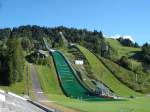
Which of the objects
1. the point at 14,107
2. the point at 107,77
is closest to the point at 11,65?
the point at 107,77

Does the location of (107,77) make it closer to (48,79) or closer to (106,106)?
(48,79)

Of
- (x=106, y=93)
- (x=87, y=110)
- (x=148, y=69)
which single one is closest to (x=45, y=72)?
(x=106, y=93)

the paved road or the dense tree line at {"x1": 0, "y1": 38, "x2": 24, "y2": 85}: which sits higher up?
the dense tree line at {"x1": 0, "y1": 38, "x2": 24, "y2": 85}

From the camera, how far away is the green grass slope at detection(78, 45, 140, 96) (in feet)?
300

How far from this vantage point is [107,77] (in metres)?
103

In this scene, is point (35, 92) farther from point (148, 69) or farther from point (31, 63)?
point (148, 69)

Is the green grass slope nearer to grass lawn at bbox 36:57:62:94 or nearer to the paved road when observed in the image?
grass lawn at bbox 36:57:62:94

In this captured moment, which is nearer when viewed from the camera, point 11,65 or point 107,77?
point 11,65

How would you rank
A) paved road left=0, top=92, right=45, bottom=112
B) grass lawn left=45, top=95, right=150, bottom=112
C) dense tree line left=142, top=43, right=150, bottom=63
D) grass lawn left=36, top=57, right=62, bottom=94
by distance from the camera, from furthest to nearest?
dense tree line left=142, top=43, right=150, bottom=63, grass lawn left=36, top=57, right=62, bottom=94, grass lawn left=45, top=95, right=150, bottom=112, paved road left=0, top=92, right=45, bottom=112

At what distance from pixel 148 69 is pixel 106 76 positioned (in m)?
22.9

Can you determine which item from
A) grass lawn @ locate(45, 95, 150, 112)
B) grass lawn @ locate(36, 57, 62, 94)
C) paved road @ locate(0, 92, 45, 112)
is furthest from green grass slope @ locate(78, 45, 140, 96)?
paved road @ locate(0, 92, 45, 112)

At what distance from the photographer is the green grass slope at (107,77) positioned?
91.3 metres

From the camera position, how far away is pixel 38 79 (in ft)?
309

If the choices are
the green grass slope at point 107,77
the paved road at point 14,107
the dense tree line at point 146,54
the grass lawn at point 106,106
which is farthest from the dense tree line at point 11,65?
the dense tree line at point 146,54
